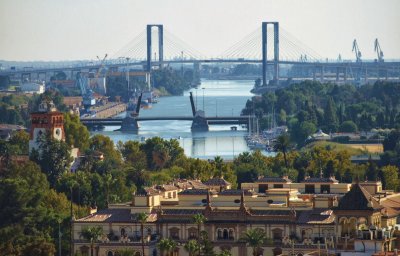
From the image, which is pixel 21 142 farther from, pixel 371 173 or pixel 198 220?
pixel 198 220

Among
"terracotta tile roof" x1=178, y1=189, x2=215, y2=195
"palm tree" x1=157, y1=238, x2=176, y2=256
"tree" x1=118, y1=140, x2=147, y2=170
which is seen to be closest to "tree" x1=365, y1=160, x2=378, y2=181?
"tree" x1=118, y1=140, x2=147, y2=170

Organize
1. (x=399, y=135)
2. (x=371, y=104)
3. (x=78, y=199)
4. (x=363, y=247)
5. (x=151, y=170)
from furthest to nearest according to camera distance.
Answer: (x=371, y=104) → (x=399, y=135) → (x=151, y=170) → (x=78, y=199) → (x=363, y=247)

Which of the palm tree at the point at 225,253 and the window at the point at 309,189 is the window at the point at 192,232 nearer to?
the palm tree at the point at 225,253

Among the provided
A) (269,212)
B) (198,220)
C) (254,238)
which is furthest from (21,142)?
(254,238)

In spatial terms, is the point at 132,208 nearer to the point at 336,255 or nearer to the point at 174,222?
the point at 174,222

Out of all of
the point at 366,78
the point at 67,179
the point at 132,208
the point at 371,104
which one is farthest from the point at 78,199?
Answer: the point at 366,78

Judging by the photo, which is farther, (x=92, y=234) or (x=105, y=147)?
(x=105, y=147)

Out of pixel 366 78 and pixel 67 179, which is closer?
pixel 67 179
